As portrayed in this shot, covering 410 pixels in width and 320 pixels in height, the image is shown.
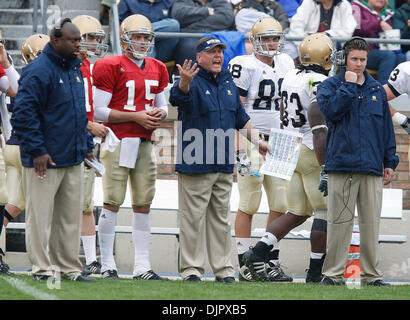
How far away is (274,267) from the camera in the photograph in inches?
310

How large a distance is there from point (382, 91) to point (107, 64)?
84.6 inches

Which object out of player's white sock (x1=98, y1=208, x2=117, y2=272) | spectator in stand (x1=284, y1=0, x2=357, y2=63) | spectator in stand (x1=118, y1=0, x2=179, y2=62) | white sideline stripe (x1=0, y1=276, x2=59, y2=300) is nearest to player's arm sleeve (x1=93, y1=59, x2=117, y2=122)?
player's white sock (x1=98, y1=208, x2=117, y2=272)

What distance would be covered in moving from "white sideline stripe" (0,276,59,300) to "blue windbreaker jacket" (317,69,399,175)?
2345 mm

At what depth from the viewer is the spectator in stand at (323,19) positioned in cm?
1071

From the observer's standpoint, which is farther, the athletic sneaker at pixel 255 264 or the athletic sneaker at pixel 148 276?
the athletic sneaker at pixel 255 264

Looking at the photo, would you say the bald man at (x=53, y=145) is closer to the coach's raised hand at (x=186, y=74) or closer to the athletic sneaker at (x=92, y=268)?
the coach's raised hand at (x=186, y=74)

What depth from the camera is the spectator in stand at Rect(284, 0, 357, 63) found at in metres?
10.7

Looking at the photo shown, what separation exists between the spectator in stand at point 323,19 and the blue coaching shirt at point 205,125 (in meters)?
3.80

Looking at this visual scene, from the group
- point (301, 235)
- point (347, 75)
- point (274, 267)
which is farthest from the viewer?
point (301, 235)

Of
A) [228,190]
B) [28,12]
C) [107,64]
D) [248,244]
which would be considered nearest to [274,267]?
[248,244]

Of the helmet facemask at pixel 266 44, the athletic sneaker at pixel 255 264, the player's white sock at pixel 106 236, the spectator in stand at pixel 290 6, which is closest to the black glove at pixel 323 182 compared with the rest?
the athletic sneaker at pixel 255 264

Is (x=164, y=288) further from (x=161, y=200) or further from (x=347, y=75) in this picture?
(x=161, y=200)

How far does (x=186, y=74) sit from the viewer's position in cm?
670
